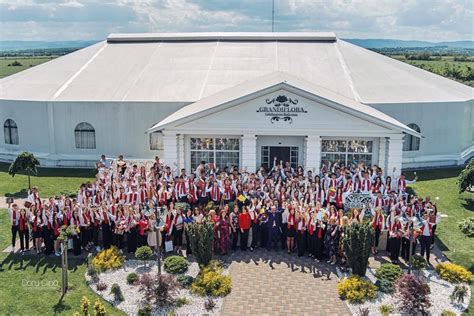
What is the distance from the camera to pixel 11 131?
33.8 metres

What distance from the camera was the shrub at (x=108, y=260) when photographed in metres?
16.9

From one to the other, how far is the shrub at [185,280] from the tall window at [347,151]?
12111 mm

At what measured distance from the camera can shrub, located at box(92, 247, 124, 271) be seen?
16859 mm

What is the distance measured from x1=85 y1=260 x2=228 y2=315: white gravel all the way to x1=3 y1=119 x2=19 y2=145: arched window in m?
20.4

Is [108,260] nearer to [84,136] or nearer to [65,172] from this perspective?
[65,172]

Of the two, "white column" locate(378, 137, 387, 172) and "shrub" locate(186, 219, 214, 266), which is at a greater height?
"white column" locate(378, 137, 387, 172)

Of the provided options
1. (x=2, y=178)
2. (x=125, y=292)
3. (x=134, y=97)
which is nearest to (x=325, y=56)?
(x=134, y=97)

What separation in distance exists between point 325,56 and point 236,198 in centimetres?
1938

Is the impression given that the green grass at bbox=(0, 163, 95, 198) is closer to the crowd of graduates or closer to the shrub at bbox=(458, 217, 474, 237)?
the crowd of graduates

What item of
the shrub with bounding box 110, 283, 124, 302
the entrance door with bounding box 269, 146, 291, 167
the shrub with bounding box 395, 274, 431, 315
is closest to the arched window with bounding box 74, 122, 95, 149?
A: the entrance door with bounding box 269, 146, 291, 167

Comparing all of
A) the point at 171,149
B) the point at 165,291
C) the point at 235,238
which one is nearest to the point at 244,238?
the point at 235,238

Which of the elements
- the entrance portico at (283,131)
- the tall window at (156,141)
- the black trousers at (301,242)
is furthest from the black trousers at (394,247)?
the tall window at (156,141)

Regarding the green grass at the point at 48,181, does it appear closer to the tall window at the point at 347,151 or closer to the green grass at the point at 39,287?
the green grass at the point at 39,287

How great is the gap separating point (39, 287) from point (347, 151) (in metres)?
16.2
